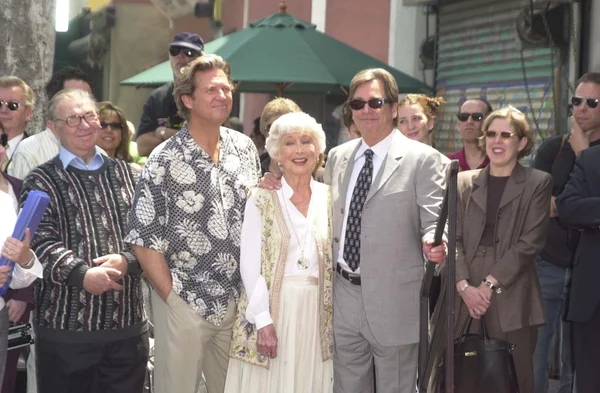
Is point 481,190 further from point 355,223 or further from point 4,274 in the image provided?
point 4,274

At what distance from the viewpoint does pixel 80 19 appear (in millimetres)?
23000

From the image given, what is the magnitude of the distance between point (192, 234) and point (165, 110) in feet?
9.16

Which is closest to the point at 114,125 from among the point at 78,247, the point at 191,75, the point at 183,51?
the point at 183,51

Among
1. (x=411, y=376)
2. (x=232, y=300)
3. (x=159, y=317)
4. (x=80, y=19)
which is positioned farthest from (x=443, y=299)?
(x=80, y=19)

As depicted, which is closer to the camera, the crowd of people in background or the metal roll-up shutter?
the crowd of people in background

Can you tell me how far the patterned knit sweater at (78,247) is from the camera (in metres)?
5.59

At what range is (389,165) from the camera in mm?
5715

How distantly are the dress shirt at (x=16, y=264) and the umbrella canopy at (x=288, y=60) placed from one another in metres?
4.24

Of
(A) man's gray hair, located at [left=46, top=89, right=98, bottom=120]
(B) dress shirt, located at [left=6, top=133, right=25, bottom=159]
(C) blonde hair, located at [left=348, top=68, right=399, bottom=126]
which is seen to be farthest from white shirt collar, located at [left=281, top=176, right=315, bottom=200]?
(B) dress shirt, located at [left=6, top=133, right=25, bottom=159]

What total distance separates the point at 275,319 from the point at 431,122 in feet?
9.88

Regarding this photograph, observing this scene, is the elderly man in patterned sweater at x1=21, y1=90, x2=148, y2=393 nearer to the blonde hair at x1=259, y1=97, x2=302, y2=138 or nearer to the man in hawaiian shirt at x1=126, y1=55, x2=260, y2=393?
the man in hawaiian shirt at x1=126, y1=55, x2=260, y2=393

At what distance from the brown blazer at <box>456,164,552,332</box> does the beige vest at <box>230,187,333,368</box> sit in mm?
1130

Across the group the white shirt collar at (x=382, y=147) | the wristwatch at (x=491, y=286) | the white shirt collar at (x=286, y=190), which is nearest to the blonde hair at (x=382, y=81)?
the white shirt collar at (x=382, y=147)

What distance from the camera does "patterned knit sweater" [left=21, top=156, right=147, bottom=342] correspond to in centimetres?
559
